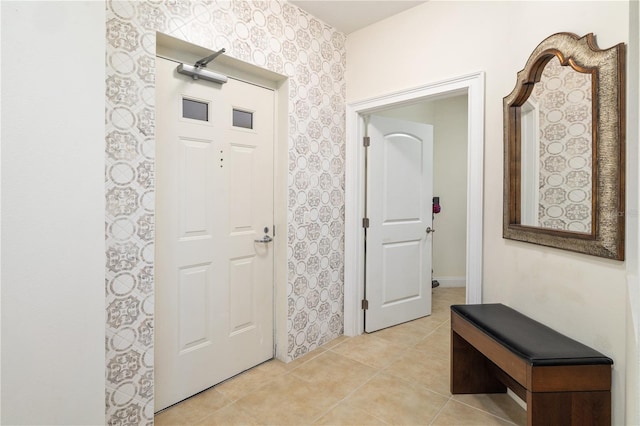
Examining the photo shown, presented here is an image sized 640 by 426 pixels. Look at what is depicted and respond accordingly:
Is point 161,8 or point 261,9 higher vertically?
point 261,9

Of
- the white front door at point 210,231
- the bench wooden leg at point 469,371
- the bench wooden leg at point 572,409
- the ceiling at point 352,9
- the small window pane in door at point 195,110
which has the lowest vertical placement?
the bench wooden leg at point 469,371

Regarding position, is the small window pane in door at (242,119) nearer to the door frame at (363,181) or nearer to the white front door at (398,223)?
the door frame at (363,181)

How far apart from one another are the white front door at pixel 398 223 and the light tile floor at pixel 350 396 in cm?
51

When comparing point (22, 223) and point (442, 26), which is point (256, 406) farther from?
point (442, 26)

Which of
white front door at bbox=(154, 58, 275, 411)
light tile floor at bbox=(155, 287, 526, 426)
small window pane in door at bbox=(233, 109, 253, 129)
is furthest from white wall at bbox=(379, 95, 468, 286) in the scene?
small window pane in door at bbox=(233, 109, 253, 129)

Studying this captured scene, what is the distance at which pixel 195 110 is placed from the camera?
2.03m

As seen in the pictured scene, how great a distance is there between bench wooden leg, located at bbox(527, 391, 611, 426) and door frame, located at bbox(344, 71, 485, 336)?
2.52 ft

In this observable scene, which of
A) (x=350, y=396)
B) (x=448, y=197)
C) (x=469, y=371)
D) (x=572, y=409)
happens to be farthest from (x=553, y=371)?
(x=448, y=197)

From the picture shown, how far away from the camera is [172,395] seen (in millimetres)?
1933

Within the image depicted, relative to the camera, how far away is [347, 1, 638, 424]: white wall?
1425mm

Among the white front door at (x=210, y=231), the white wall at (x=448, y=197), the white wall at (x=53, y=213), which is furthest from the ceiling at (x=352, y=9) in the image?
the white wall at (x=448, y=197)

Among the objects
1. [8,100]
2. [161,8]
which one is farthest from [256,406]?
[161,8]

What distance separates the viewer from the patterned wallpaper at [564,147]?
1.55m

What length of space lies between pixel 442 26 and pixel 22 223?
255cm
